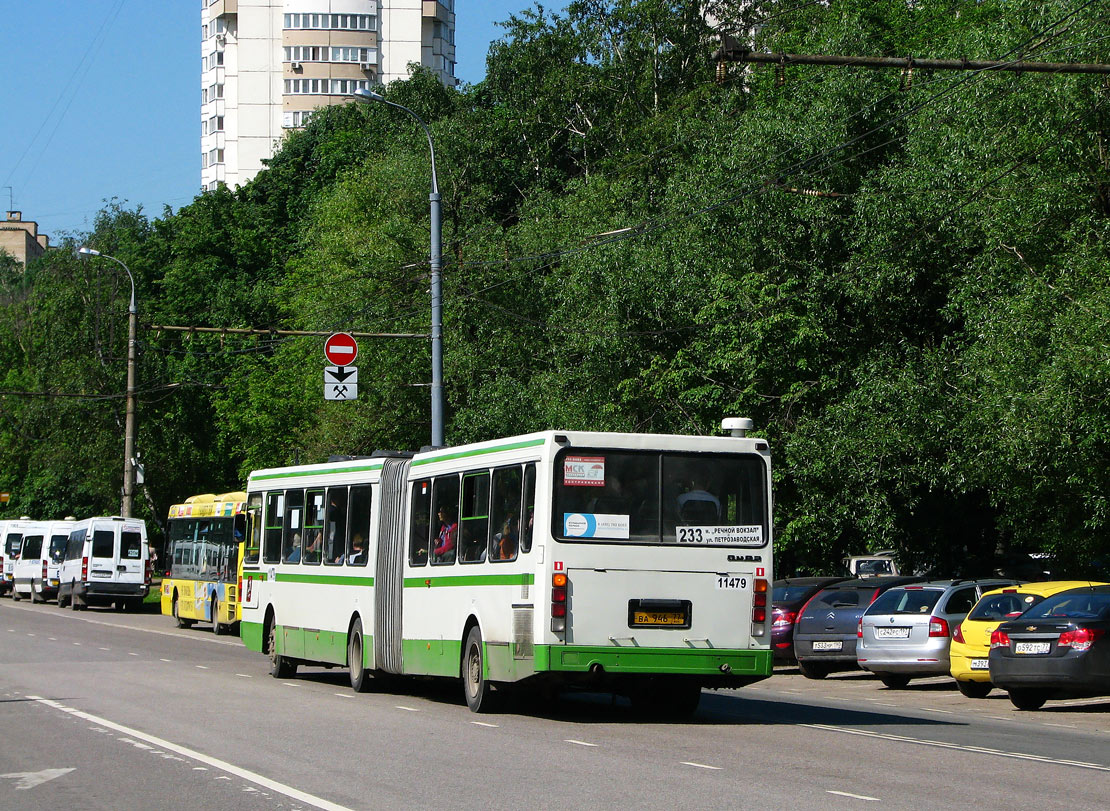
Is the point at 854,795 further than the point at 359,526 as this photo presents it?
No

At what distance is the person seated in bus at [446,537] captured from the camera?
17.5m

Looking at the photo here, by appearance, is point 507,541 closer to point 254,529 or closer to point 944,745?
point 944,745

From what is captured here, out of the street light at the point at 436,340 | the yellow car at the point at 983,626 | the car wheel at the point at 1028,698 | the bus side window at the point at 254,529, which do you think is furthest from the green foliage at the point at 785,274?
the bus side window at the point at 254,529

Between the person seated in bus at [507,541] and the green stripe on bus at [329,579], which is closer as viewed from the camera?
the person seated in bus at [507,541]

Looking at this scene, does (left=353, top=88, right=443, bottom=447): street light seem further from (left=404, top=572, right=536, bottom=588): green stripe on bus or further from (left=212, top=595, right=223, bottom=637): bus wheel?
(left=212, top=595, right=223, bottom=637): bus wheel

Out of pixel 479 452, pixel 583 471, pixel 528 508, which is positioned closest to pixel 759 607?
pixel 583 471

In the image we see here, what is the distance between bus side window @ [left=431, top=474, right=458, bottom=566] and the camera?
57.5ft

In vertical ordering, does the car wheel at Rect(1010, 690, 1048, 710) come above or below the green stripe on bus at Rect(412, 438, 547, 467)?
below

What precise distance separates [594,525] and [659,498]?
2.41 ft

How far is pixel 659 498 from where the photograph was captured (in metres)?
15.5

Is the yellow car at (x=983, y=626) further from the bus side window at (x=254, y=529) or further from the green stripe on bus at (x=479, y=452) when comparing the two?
the bus side window at (x=254, y=529)

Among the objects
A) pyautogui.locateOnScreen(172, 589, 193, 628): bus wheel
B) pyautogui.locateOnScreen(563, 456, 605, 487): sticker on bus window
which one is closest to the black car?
pyautogui.locateOnScreen(563, 456, 605, 487): sticker on bus window

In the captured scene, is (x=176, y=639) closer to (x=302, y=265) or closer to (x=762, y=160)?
(x=762, y=160)

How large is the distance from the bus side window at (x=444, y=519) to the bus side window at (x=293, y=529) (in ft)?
15.5
